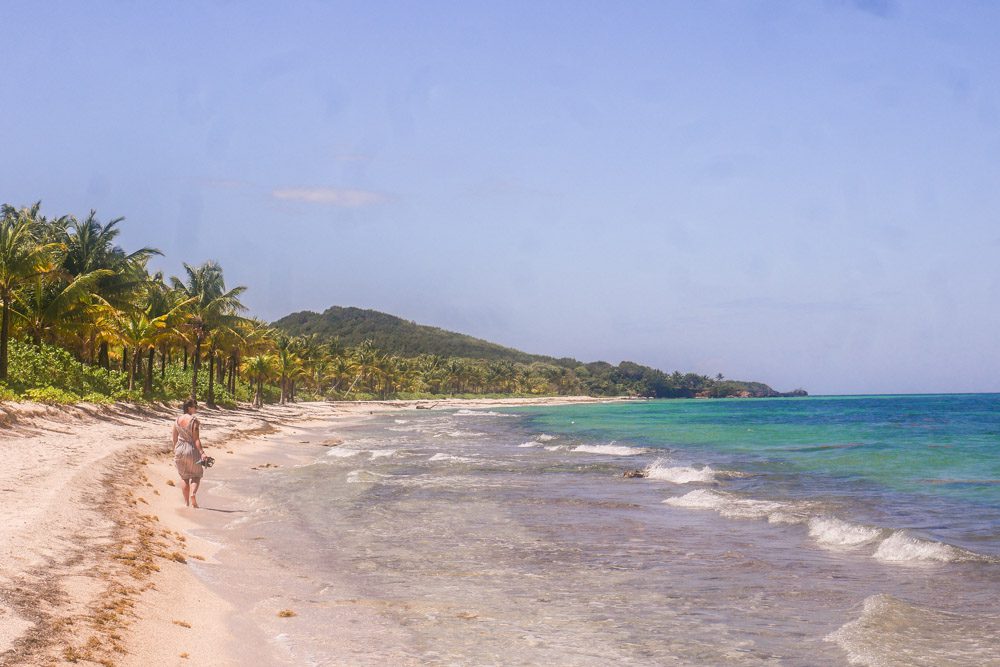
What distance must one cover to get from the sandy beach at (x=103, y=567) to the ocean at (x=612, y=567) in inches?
21.5

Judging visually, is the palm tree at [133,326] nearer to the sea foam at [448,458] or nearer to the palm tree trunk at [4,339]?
the palm tree trunk at [4,339]

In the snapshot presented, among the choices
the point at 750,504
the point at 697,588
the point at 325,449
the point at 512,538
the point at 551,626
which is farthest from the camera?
the point at 325,449

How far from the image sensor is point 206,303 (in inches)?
2247

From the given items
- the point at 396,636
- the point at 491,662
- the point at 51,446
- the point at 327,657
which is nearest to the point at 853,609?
the point at 491,662

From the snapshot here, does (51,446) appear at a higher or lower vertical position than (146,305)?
lower

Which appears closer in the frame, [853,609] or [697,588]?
[853,609]

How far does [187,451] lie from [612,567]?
8.42 m

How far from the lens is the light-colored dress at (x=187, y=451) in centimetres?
1486

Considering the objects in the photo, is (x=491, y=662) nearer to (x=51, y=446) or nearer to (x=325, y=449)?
(x=51, y=446)

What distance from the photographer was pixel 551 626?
8.55m

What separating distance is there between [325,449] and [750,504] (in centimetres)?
2229

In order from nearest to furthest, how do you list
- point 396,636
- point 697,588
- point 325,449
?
point 396,636, point 697,588, point 325,449

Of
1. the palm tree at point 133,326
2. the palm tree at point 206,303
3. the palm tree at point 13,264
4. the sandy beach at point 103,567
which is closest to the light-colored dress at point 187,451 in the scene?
the sandy beach at point 103,567

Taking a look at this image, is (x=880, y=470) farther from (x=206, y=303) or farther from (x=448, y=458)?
(x=206, y=303)
